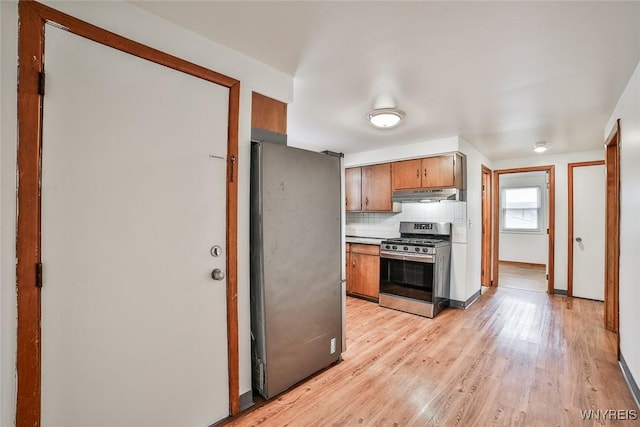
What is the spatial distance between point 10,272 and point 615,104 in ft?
14.8

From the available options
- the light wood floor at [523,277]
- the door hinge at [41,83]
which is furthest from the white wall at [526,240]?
the door hinge at [41,83]

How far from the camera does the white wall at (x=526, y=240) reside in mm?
7043

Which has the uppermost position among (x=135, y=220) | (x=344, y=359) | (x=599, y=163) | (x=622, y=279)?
(x=599, y=163)

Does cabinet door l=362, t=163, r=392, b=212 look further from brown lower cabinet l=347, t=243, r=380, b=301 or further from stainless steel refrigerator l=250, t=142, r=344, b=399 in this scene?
stainless steel refrigerator l=250, t=142, r=344, b=399

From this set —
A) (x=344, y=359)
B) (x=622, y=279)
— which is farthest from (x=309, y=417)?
(x=622, y=279)

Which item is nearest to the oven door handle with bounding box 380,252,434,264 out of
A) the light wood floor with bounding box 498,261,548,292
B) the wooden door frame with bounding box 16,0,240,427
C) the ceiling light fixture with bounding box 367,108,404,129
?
the ceiling light fixture with bounding box 367,108,404,129

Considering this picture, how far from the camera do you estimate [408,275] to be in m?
3.97

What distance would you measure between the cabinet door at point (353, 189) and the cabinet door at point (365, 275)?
0.90 meters

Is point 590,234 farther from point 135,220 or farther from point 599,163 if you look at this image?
point 135,220

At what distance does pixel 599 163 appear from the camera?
4.44 metres

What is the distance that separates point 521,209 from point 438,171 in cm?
490

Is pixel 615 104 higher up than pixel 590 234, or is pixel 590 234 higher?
pixel 615 104

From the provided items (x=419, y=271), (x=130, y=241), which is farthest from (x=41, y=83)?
(x=419, y=271)

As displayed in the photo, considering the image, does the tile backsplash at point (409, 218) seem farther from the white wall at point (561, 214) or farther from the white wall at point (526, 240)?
the white wall at point (526, 240)
